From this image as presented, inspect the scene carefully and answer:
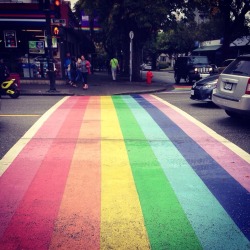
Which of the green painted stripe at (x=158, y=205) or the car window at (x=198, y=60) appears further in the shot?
the car window at (x=198, y=60)

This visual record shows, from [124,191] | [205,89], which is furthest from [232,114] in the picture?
[124,191]

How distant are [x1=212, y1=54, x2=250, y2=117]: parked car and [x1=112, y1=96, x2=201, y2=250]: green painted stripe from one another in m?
2.59

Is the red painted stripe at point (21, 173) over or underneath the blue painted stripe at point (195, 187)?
over

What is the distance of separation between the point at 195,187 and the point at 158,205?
0.76 m

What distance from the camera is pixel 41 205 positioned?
3.51 meters

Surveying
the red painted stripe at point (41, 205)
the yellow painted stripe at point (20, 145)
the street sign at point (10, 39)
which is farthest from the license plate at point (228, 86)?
the street sign at point (10, 39)

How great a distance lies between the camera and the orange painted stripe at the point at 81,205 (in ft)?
9.36

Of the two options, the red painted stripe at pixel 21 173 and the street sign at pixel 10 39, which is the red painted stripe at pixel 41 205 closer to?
the red painted stripe at pixel 21 173

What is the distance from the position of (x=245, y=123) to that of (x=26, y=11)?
15.7 meters

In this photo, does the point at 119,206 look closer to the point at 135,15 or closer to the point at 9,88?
the point at 9,88

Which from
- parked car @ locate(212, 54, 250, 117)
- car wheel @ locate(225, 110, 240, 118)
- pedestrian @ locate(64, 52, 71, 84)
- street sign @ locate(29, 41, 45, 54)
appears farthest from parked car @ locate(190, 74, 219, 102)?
street sign @ locate(29, 41, 45, 54)

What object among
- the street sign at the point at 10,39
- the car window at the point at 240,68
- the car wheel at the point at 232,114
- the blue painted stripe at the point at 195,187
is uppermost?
the street sign at the point at 10,39

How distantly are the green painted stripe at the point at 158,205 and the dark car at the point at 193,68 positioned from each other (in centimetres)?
1531

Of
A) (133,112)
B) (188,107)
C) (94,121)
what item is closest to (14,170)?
(94,121)
